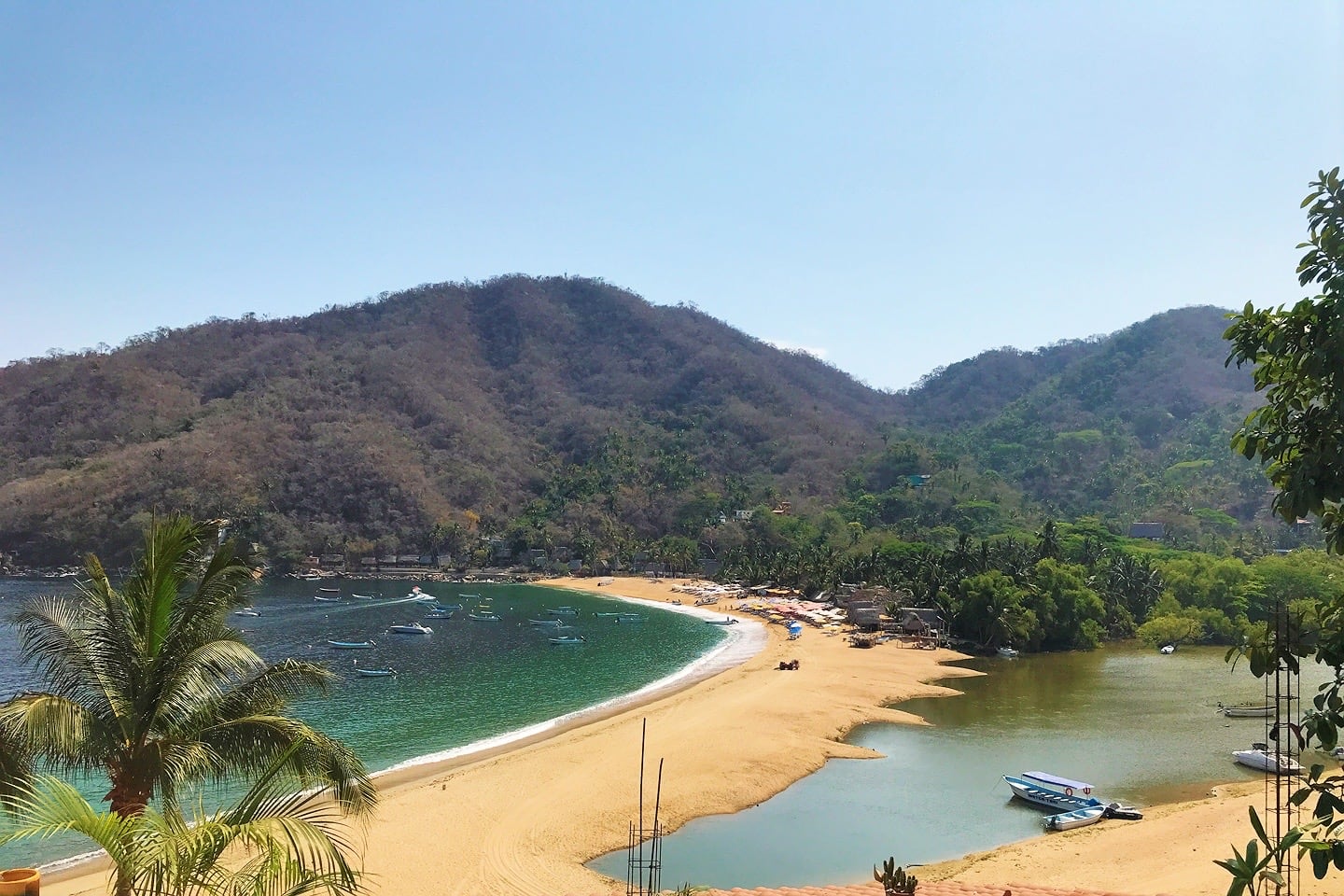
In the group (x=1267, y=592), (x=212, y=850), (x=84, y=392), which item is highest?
(x=84, y=392)

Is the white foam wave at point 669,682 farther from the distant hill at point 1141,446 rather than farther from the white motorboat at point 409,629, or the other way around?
the distant hill at point 1141,446

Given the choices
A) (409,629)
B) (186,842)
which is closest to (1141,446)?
(409,629)

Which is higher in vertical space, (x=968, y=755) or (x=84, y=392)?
(x=84, y=392)

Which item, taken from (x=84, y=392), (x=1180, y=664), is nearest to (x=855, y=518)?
(x=1180, y=664)

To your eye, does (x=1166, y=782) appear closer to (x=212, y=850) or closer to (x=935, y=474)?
(x=212, y=850)

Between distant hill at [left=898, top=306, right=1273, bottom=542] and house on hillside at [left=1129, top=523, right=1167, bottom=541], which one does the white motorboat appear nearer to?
distant hill at [left=898, top=306, right=1273, bottom=542]

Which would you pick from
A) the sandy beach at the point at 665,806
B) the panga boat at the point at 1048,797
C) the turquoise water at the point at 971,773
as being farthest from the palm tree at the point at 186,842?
the panga boat at the point at 1048,797

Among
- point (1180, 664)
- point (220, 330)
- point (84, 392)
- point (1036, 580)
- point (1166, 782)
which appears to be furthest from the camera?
point (220, 330)
